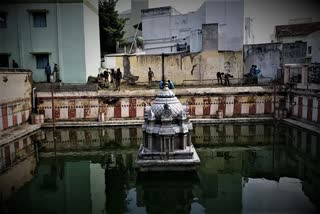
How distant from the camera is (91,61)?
2267 centimetres

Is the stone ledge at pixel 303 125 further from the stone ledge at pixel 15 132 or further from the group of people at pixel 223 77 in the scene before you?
the stone ledge at pixel 15 132

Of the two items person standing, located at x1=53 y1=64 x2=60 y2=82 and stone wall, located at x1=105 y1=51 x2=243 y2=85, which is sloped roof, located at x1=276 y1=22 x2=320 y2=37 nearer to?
stone wall, located at x1=105 y1=51 x2=243 y2=85

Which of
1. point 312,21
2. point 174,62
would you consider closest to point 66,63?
point 174,62

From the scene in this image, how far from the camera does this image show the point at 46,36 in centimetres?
2112

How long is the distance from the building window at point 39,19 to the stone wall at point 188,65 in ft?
18.6

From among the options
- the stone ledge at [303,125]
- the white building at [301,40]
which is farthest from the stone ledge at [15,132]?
the white building at [301,40]

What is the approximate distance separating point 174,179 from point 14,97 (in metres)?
11.0

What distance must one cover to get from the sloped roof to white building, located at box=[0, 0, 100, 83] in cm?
1932

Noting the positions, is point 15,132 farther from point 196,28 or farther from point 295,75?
point 196,28

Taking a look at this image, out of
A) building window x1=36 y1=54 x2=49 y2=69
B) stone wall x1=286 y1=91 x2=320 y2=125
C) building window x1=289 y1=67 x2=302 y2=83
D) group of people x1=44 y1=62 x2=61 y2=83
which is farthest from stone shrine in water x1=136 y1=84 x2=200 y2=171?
building window x1=36 y1=54 x2=49 y2=69

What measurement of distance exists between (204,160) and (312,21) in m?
25.3

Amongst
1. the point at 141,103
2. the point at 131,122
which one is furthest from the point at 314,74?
the point at 131,122

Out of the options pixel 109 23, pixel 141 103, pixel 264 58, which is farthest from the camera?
pixel 109 23

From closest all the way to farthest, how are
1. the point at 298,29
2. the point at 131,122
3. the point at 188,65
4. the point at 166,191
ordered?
the point at 166,191 → the point at 131,122 → the point at 188,65 → the point at 298,29
